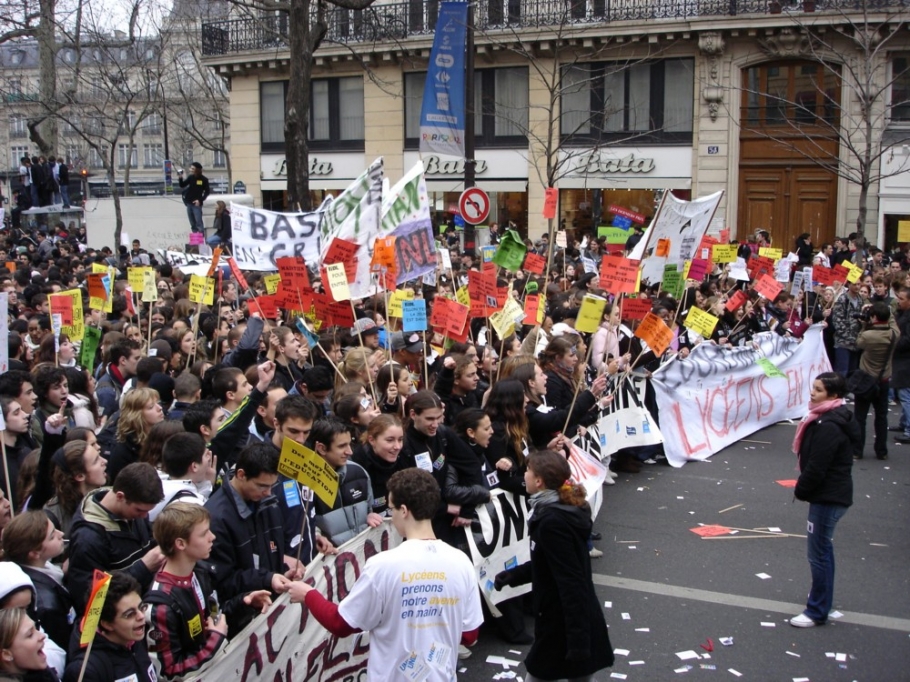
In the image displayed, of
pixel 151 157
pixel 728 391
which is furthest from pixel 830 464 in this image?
pixel 151 157

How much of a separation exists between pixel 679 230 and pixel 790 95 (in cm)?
1634

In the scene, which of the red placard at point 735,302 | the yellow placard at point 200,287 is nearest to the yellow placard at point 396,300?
the yellow placard at point 200,287

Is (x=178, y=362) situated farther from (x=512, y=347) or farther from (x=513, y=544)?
(x=513, y=544)

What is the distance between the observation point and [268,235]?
11156mm

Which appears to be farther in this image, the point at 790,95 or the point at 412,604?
the point at 790,95

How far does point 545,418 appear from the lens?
7.22 meters

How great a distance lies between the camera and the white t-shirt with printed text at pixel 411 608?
155 inches

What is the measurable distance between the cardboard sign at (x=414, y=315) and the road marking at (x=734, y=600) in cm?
255

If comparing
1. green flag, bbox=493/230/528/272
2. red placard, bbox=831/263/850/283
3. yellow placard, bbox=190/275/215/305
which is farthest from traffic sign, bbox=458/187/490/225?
yellow placard, bbox=190/275/215/305

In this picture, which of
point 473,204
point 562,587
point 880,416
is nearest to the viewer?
point 562,587

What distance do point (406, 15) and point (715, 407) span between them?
2362 centimetres

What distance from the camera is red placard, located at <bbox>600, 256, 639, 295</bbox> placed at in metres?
9.09

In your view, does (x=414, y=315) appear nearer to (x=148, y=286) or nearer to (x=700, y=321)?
(x=148, y=286)

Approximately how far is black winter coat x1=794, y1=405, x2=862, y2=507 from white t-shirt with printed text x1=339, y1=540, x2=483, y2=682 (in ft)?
10.9
